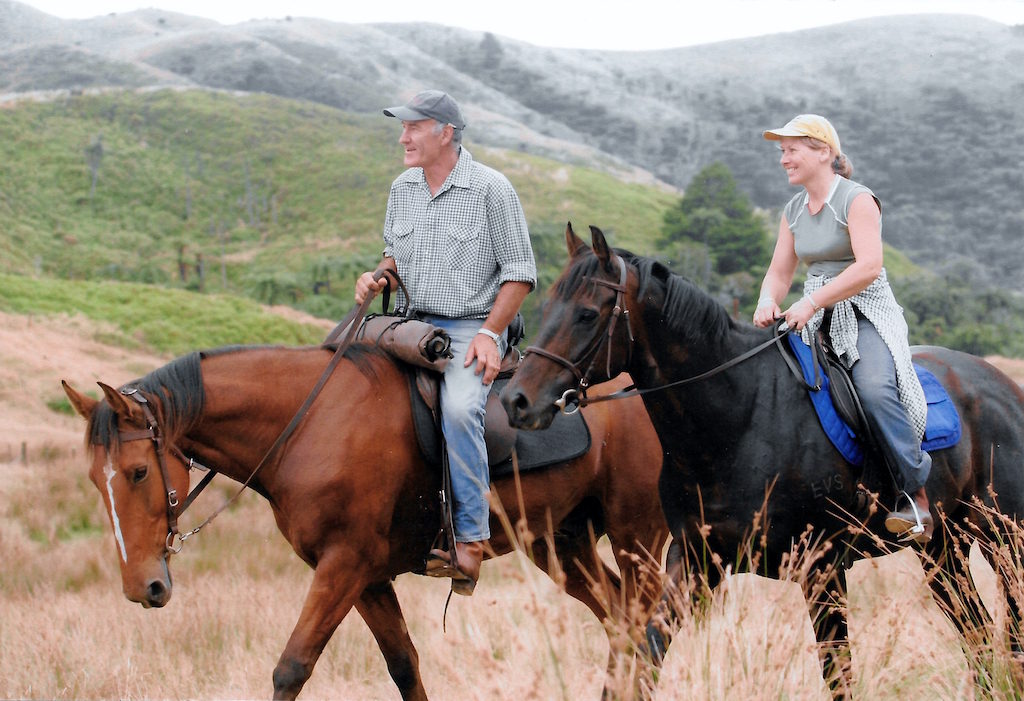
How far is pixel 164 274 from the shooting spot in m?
64.7

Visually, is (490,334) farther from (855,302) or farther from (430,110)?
(855,302)

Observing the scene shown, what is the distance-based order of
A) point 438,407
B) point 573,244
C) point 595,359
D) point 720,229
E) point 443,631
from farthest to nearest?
point 720,229
point 438,407
point 573,244
point 595,359
point 443,631

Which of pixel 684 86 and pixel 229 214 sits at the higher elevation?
pixel 684 86

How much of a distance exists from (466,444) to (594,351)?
100 centimetres

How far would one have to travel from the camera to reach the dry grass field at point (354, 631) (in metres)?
3.76

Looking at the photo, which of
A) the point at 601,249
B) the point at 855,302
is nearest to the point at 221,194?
the point at 855,302

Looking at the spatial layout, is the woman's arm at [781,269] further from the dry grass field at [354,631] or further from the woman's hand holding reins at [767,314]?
the dry grass field at [354,631]

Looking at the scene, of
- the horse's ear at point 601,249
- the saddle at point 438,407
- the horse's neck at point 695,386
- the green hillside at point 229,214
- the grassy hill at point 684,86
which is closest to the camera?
the horse's ear at point 601,249

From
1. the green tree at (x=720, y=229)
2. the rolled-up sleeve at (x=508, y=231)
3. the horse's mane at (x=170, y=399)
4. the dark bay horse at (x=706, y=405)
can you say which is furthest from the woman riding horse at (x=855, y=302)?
the green tree at (x=720, y=229)

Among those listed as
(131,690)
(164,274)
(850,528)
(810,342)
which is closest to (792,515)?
(850,528)

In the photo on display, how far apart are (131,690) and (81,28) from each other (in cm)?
17581

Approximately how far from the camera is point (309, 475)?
4855 mm

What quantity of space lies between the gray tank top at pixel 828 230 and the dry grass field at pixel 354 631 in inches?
58.7

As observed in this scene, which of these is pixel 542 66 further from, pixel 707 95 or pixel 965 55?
pixel 965 55
